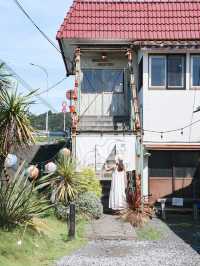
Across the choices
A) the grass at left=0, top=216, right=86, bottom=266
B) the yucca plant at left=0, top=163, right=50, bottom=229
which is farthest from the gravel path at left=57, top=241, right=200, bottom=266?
the yucca plant at left=0, top=163, right=50, bottom=229

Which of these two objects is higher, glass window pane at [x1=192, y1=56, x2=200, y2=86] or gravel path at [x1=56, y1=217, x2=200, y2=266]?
glass window pane at [x1=192, y1=56, x2=200, y2=86]

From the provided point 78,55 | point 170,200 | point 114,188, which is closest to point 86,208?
point 114,188

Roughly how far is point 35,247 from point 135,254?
2.28 metres

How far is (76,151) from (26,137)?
22.2ft

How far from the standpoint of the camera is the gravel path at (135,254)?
11.4 meters

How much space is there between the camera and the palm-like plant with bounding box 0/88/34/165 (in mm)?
12180

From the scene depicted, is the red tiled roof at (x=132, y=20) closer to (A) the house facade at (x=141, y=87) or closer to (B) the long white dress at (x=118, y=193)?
(A) the house facade at (x=141, y=87)

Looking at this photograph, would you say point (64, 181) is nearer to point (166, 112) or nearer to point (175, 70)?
point (166, 112)

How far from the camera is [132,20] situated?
74.6 ft

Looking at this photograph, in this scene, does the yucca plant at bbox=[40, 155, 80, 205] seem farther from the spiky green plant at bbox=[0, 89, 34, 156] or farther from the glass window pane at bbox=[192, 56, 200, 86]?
the glass window pane at bbox=[192, 56, 200, 86]

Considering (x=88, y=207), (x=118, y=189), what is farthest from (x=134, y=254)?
(x=118, y=189)

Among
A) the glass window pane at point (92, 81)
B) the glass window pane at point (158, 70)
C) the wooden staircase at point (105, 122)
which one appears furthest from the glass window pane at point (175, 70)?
the glass window pane at point (92, 81)

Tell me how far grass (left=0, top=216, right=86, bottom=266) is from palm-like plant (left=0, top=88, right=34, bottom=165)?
2.01 meters

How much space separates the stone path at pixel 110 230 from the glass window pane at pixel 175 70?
20.9 ft
